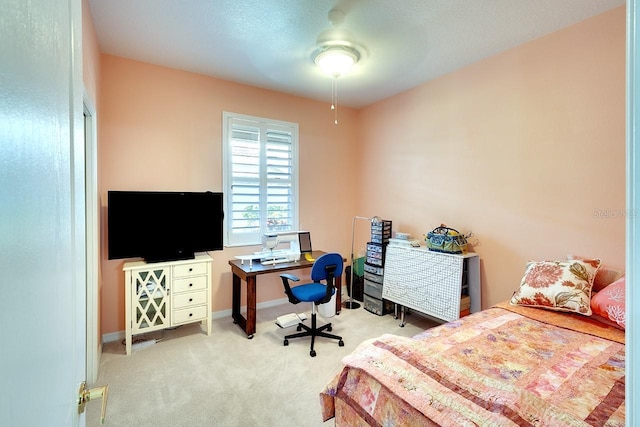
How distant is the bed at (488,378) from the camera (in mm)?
1188

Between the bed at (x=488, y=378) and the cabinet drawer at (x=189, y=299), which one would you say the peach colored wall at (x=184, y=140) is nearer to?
the cabinet drawer at (x=189, y=299)

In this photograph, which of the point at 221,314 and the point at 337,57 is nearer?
the point at 337,57

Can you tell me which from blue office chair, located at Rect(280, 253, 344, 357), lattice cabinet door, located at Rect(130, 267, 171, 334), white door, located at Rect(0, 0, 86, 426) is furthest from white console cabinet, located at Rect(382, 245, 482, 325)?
white door, located at Rect(0, 0, 86, 426)

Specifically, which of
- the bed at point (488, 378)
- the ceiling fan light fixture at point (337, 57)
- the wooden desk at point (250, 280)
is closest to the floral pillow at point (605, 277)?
the bed at point (488, 378)

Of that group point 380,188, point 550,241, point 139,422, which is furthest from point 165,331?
point 550,241

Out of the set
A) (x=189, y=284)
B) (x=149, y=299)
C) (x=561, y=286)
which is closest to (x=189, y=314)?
(x=189, y=284)

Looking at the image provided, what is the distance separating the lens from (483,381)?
139 centimetres

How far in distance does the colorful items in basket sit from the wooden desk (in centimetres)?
104

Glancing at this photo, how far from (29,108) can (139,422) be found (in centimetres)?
222

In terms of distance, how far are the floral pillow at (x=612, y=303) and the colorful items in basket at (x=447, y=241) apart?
1082mm

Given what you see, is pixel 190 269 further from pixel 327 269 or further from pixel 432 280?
pixel 432 280

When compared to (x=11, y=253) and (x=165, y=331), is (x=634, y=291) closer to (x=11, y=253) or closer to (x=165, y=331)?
(x=11, y=253)

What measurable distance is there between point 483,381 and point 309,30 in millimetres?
2660

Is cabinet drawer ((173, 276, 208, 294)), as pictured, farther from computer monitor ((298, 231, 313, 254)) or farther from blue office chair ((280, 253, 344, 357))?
computer monitor ((298, 231, 313, 254))
